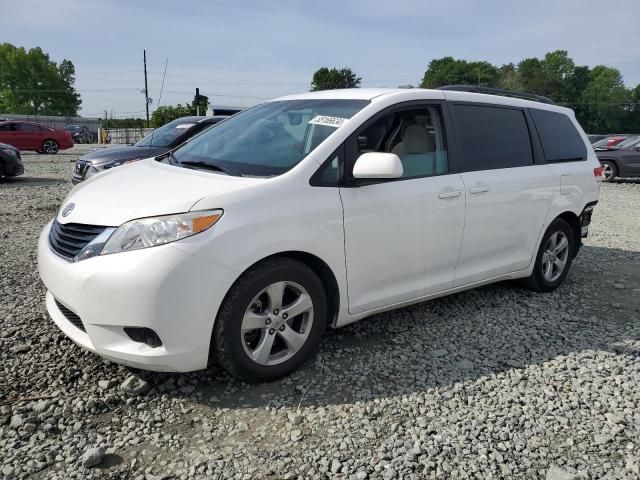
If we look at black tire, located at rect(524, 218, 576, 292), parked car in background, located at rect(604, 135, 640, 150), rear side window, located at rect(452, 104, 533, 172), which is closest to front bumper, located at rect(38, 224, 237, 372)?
rear side window, located at rect(452, 104, 533, 172)

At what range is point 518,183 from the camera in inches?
174

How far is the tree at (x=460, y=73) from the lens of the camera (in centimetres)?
9648

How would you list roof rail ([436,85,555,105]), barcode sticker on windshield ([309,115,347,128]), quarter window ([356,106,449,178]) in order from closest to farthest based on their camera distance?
barcode sticker on windshield ([309,115,347,128])
quarter window ([356,106,449,178])
roof rail ([436,85,555,105])

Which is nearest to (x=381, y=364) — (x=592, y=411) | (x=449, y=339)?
(x=449, y=339)

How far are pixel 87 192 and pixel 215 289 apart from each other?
1.22m

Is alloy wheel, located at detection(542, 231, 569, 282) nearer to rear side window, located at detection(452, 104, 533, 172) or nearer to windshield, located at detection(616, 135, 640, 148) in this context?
rear side window, located at detection(452, 104, 533, 172)

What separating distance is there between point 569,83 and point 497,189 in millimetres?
110905

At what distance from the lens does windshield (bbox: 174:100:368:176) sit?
11.0 feet

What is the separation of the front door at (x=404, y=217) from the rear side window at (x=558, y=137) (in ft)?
4.71

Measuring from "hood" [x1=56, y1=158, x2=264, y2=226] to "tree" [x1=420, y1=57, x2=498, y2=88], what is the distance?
96.7 metres

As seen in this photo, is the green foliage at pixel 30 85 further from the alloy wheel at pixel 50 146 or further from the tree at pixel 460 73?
the alloy wheel at pixel 50 146

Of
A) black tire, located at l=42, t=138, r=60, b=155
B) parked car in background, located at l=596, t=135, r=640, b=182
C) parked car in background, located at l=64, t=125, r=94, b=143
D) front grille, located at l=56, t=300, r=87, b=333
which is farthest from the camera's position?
parked car in background, located at l=64, t=125, r=94, b=143

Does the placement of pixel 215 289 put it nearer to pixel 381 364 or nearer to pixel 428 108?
pixel 381 364

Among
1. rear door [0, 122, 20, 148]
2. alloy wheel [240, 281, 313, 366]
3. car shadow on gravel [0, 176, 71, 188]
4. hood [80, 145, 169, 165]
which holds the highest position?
rear door [0, 122, 20, 148]
